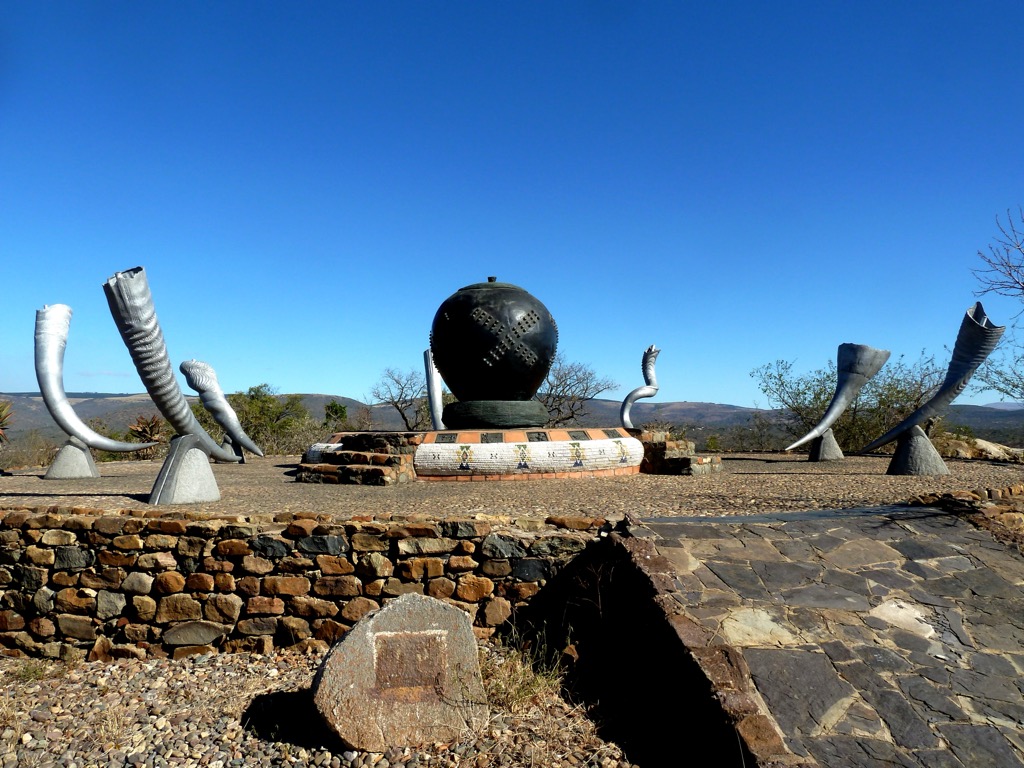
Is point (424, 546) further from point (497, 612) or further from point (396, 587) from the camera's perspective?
point (497, 612)

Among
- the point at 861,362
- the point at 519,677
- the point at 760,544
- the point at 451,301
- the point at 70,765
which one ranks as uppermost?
the point at 451,301

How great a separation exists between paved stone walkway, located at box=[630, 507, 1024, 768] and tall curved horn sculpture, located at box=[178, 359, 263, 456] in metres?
9.45

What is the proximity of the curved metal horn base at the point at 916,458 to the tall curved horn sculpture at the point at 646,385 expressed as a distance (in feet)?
17.0

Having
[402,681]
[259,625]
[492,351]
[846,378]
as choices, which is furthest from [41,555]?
[846,378]

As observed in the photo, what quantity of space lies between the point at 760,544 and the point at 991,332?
7417mm

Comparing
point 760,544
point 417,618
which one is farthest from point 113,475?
point 760,544

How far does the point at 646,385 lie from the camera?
13852 millimetres

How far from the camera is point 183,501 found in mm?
6332

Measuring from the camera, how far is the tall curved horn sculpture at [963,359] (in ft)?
30.4

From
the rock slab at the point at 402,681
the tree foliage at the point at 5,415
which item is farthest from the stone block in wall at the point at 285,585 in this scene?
the tree foliage at the point at 5,415

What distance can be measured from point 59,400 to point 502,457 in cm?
680

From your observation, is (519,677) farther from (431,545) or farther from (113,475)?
(113,475)

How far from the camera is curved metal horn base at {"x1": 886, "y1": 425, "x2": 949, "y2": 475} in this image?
916 centimetres

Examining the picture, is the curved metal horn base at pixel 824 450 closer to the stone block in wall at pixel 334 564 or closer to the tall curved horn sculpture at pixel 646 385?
the tall curved horn sculpture at pixel 646 385
